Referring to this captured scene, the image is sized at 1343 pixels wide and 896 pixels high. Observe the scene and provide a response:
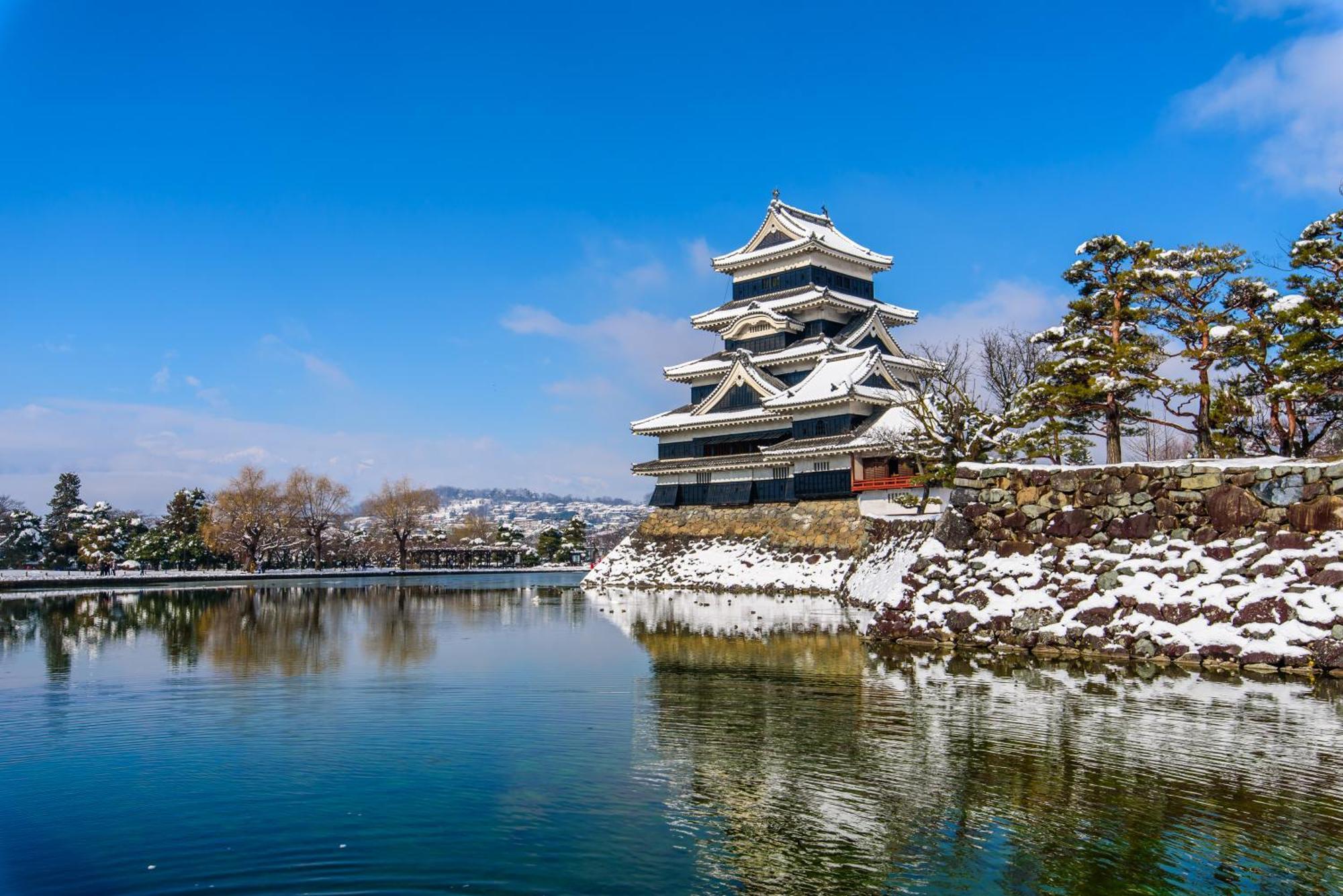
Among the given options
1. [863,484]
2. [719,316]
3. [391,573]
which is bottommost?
[391,573]

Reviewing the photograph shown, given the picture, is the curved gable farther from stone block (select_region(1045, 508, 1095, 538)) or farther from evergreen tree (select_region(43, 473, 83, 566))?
evergreen tree (select_region(43, 473, 83, 566))

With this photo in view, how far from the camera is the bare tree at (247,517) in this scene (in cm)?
6619

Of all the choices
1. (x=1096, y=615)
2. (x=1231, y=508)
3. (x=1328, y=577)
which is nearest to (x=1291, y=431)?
(x=1231, y=508)

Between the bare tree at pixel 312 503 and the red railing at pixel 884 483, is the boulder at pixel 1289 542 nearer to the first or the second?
the red railing at pixel 884 483

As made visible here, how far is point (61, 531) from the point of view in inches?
2913

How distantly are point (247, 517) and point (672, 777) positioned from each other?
213 ft

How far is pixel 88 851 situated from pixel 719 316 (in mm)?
45910


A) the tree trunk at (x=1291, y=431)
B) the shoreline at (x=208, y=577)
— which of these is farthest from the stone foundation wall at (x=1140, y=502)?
the shoreline at (x=208, y=577)

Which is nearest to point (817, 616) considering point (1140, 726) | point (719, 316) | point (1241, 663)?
point (1241, 663)

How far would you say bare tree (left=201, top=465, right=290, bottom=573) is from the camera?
6619 centimetres

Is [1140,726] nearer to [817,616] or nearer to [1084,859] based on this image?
[1084,859]

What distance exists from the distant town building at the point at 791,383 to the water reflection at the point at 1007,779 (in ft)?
87.2

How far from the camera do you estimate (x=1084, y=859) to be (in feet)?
20.7

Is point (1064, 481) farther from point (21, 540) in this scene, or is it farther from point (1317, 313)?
point (21, 540)
